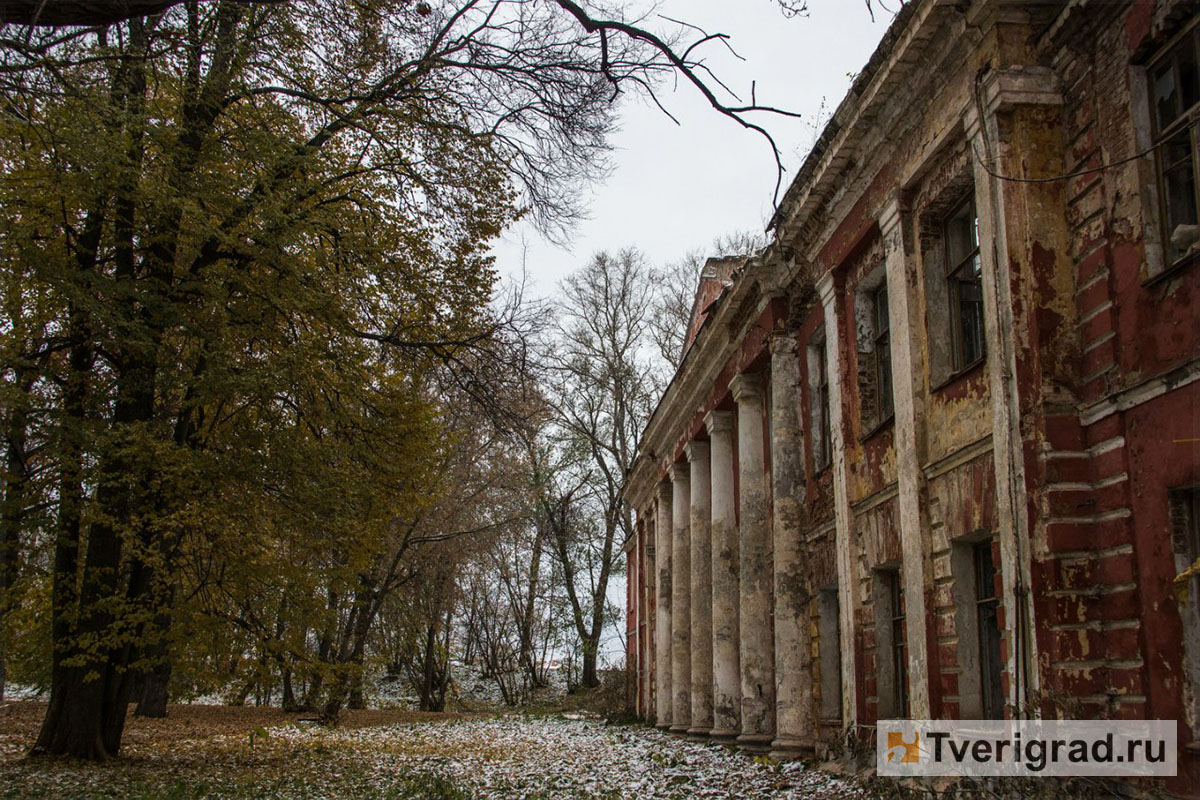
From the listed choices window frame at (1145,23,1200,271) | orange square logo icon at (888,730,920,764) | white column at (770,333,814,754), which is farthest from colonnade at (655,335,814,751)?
window frame at (1145,23,1200,271)

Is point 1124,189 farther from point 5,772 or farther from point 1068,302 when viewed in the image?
point 5,772

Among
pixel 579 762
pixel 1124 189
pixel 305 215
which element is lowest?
pixel 579 762

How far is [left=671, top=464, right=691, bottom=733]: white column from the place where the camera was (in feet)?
73.4

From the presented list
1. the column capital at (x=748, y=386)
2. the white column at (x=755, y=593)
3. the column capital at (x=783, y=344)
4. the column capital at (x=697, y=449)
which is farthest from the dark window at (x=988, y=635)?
the column capital at (x=697, y=449)

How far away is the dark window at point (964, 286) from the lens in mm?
9719

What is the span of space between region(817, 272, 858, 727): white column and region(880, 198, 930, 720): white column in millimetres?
1596

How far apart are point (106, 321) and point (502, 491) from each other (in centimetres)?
2414

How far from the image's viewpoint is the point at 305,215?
12.9 m

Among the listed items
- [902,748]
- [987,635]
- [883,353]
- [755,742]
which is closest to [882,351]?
[883,353]

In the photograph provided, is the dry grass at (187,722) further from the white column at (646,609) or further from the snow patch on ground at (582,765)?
the white column at (646,609)

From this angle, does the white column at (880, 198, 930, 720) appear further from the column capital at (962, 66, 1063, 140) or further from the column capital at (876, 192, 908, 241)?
the column capital at (962, 66, 1063, 140)

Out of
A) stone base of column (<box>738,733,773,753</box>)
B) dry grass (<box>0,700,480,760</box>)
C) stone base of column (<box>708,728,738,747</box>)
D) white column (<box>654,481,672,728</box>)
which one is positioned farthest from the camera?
white column (<box>654,481,672,728</box>)

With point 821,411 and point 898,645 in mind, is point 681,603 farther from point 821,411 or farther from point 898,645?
point 898,645

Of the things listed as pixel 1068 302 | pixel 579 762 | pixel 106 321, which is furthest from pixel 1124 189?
pixel 579 762
